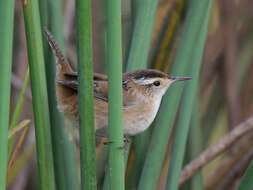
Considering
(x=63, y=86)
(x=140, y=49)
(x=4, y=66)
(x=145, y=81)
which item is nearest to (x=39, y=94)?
(x=4, y=66)

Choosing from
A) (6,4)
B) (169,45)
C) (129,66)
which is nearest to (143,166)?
(129,66)

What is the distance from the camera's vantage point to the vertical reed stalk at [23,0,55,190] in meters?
1.83

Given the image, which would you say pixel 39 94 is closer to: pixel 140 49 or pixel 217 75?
pixel 140 49

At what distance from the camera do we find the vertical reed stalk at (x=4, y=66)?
1654mm

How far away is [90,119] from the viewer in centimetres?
171

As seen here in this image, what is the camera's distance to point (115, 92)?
168 centimetres

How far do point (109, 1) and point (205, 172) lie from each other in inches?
83.6

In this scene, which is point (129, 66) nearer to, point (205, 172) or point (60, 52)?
point (60, 52)

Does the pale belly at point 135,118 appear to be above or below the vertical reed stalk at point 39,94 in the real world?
below

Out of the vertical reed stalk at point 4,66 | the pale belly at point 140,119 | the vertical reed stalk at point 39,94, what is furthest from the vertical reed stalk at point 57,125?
the vertical reed stalk at point 4,66

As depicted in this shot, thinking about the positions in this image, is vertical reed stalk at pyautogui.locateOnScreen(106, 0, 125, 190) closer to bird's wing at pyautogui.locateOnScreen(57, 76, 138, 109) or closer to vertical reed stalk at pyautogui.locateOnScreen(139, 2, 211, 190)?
vertical reed stalk at pyautogui.locateOnScreen(139, 2, 211, 190)

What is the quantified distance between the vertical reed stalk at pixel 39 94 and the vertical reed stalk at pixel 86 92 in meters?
0.23

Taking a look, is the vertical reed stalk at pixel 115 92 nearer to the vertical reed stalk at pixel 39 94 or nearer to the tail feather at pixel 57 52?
the vertical reed stalk at pixel 39 94

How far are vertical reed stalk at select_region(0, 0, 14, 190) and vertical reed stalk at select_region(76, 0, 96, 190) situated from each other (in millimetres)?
203
